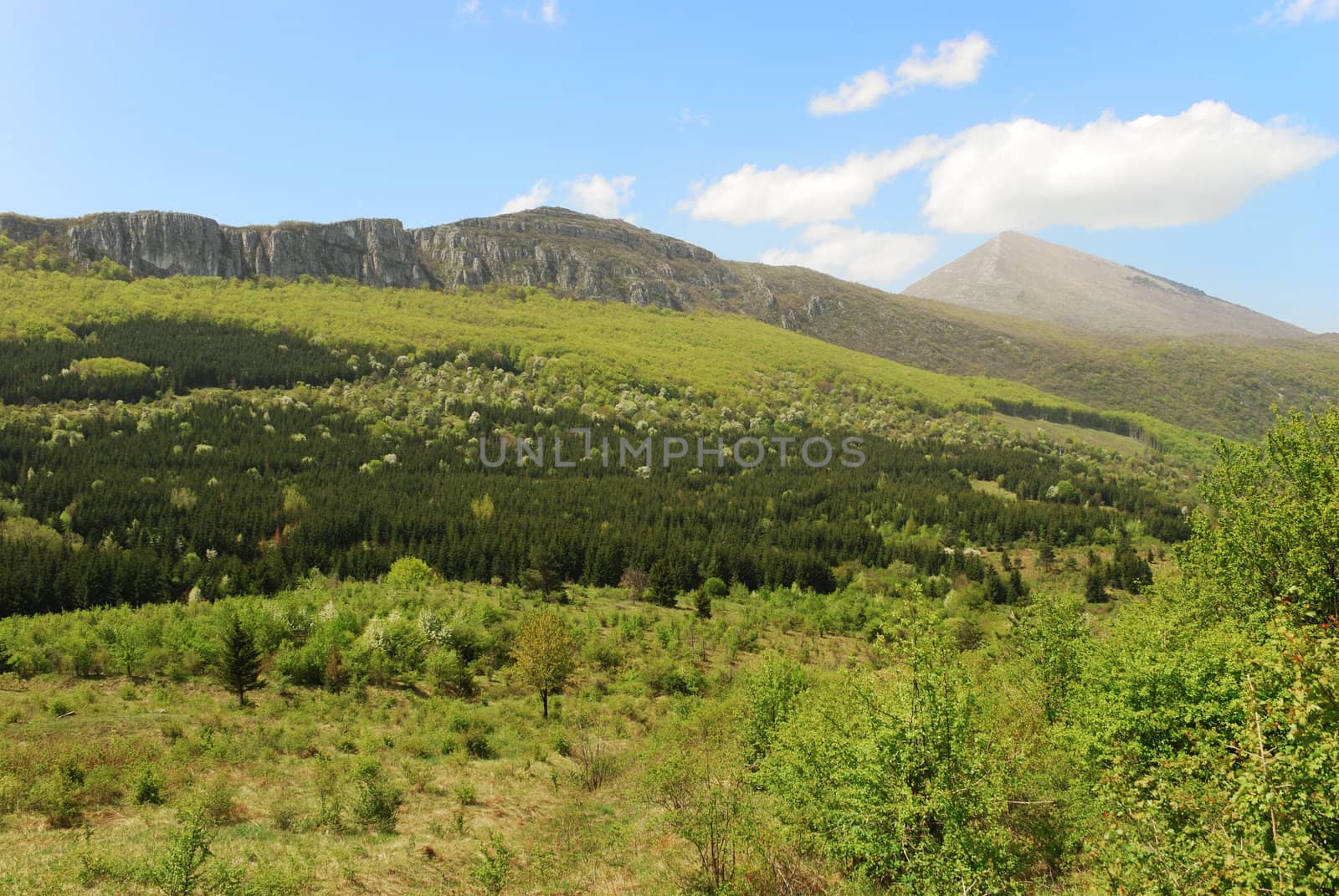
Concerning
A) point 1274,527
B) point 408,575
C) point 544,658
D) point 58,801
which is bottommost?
point 408,575

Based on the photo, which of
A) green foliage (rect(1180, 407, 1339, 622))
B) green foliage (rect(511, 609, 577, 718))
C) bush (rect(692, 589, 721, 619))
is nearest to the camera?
green foliage (rect(1180, 407, 1339, 622))

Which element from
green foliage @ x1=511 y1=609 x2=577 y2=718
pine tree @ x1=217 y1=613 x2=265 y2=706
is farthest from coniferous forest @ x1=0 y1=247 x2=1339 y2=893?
green foliage @ x1=511 y1=609 x2=577 y2=718

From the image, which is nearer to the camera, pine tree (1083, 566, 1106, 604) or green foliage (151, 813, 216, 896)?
green foliage (151, 813, 216, 896)

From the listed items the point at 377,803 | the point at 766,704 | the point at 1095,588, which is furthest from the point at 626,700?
the point at 1095,588

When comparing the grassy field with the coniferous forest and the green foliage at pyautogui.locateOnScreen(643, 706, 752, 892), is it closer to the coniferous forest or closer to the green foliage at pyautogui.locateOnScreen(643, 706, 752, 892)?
the coniferous forest

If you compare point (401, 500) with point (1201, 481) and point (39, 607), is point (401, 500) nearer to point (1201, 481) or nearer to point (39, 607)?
point (39, 607)

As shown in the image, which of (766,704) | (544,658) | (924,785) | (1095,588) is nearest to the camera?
(924,785)

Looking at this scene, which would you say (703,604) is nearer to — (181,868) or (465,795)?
(465,795)

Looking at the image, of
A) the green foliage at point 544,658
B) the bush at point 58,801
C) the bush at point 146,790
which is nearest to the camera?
the bush at point 58,801

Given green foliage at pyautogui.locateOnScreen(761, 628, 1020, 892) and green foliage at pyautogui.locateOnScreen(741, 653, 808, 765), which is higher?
green foliage at pyautogui.locateOnScreen(761, 628, 1020, 892)

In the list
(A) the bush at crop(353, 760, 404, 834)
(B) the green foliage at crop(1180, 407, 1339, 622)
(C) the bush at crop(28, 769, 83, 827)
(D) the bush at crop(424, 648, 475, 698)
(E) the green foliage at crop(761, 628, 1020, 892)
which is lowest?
(D) the bush at crop(424, 648, 475, 698)

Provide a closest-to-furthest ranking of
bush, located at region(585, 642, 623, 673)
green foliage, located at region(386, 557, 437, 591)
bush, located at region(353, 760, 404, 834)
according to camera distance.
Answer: bush, located at region(353, 760, 404, 834) → bush, located at region(585, 642, 623, 673) → green foliage, located at region(386, 557, 437, 591)

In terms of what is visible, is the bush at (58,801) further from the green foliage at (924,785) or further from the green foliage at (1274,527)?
the green foliage at (1274,527)

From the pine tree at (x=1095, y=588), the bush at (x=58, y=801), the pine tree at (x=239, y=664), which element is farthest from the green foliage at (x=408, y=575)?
the pine tree at (x=1095, y=588)
